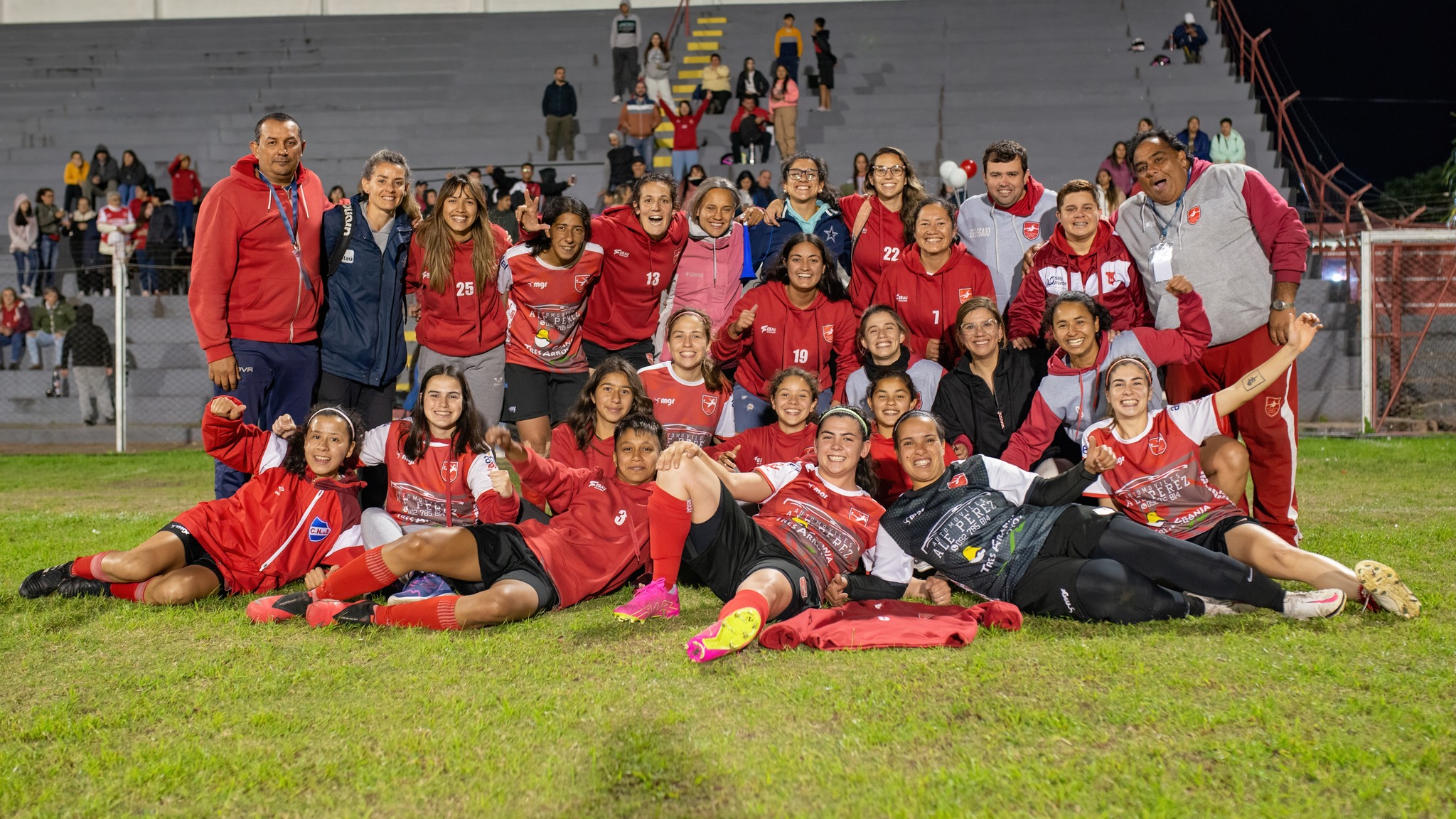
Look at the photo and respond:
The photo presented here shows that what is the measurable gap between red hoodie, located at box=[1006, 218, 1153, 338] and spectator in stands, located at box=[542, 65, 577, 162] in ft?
48.1

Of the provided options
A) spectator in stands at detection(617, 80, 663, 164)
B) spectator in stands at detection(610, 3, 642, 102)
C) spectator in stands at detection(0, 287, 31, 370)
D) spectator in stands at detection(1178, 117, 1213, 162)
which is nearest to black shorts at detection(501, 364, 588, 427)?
spectator in stands at detection(0, 287, 31, 370)

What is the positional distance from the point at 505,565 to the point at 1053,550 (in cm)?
237

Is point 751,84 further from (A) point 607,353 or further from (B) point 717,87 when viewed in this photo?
(A) point 607,353

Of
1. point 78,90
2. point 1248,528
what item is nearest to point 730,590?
point 1248,528

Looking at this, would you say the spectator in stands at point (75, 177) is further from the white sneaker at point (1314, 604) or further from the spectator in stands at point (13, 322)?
the white sneaker at point (1314, 604)

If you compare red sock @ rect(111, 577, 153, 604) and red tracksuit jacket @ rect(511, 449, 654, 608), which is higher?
red tracksuit jacket @ rect(511, 449, 654, 608)

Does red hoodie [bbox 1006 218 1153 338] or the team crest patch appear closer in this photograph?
the team crest patch

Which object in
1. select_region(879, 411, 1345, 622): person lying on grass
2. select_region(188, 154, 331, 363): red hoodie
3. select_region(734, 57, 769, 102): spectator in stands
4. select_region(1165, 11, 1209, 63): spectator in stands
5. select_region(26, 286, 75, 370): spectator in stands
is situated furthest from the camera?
select_region(1165, 11, 1209, 63): spectator in stands

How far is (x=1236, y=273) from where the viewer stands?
5.56 m

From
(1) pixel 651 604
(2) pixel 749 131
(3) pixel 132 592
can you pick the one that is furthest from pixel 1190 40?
(3) pixel 132 592

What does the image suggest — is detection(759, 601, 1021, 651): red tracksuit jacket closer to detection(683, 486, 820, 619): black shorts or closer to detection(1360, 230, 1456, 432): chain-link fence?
detection(683, 486, 820, 619): black shorts

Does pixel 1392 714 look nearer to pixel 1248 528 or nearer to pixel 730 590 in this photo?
pixel 1248 528

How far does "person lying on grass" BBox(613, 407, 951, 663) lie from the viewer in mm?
4016

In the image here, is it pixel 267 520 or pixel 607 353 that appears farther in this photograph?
pixel 607 353
